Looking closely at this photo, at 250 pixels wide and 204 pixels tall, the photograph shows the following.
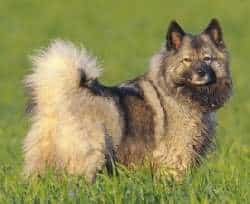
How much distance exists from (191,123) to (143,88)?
1.84 feet

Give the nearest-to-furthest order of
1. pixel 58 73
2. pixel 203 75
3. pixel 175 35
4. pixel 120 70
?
1. pixel 58 73
2. pixel 203 75
3. pixel 175 35
4. pixel 120 70

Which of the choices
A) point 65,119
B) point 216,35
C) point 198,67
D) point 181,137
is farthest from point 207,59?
point 65,119

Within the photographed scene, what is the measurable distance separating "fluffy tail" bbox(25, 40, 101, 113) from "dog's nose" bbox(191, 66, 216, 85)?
36.6 inches

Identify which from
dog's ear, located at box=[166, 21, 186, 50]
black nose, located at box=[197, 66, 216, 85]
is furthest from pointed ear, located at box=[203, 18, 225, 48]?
black nose, located at box=[197, 66, 216, 85]

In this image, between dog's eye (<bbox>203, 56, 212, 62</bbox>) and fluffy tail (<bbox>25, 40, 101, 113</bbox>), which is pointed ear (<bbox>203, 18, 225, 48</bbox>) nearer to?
dog's eye (<bbox>203, 56, 212, 62</bbox>)

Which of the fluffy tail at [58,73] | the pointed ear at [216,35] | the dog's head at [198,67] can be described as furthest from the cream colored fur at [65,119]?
the pointed ear at [216,35]

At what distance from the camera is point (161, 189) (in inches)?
285

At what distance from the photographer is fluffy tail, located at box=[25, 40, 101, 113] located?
28.2 ft

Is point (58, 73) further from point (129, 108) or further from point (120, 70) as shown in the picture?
point (120, 70)

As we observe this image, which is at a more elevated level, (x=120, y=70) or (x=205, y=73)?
(x=120, y=70)

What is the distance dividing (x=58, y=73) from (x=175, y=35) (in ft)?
4.27

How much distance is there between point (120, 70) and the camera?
78.6ft

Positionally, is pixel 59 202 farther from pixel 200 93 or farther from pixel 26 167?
pixel 200 93

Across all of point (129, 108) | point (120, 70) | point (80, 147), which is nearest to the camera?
point (80, 147)
